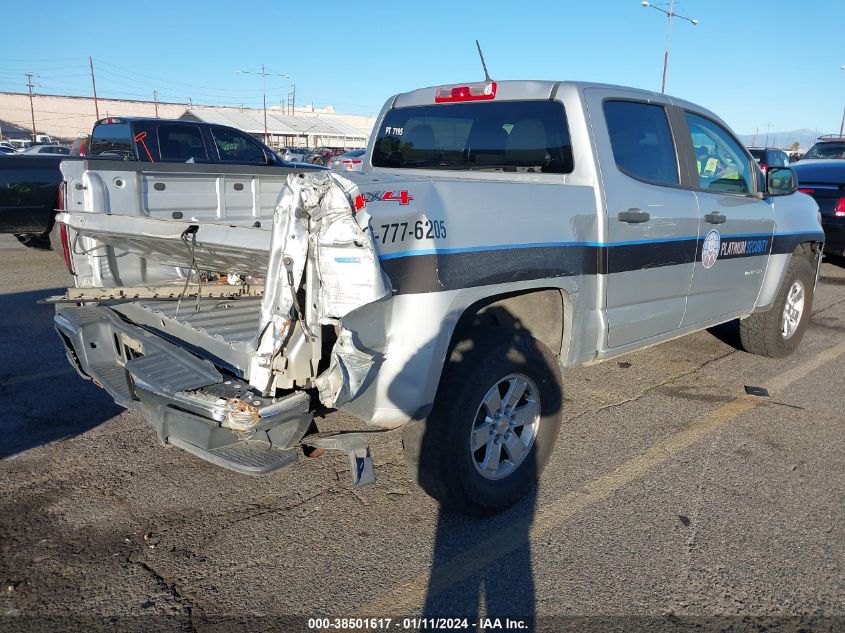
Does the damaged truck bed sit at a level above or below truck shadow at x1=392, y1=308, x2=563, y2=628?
above

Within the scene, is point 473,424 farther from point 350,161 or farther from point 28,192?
point 350,161

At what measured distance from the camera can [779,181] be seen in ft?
17.1

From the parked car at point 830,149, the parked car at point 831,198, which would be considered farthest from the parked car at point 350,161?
the parked car at point 830,149

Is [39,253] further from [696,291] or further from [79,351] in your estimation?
[696,291]

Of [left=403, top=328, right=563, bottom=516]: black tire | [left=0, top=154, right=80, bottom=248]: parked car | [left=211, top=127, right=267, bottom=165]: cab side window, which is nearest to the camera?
[left=403, top=328, right=563, bottom=516]: black tire

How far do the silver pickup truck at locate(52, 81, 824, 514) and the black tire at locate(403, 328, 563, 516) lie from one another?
0.01m

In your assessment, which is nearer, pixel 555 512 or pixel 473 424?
pixel 473 424

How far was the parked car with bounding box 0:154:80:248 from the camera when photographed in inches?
352

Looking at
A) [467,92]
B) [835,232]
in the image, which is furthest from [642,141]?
[835,232]

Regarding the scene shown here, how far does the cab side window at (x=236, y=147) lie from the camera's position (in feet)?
39.0

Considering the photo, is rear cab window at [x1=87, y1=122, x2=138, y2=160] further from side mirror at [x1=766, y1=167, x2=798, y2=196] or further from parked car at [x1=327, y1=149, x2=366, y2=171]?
side mirror at [x1=766, y1=167, x2=798, y2=196]

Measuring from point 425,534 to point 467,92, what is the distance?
2.72m

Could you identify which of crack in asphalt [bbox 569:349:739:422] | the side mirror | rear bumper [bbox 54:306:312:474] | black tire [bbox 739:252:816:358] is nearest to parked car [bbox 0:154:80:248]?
rear bumper [bbox 54:306:312:474]

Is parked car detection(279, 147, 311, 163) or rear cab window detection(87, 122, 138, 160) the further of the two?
parked car detection(279, 147, 311, 163)
